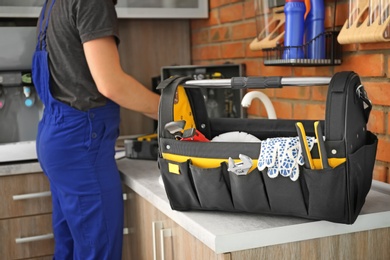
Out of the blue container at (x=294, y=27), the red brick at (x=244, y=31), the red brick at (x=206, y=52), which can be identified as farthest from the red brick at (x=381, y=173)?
the red brick at (x=206, y=52)

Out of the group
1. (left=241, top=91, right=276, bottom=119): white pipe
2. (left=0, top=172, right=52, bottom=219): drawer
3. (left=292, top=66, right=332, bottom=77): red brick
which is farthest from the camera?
(left=0, top=172, right=52, bottom=219): drawer

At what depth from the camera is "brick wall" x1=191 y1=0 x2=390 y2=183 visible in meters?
1.65

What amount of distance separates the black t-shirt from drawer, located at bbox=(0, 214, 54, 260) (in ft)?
2.00

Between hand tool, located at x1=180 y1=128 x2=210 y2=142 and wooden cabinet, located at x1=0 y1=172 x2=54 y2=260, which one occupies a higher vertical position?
hand tool, located at x1=180 y1=128 x2=210 y2=142

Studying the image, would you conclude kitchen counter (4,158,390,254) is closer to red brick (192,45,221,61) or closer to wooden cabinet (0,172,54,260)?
wooden cabinet (0,172,54,260)

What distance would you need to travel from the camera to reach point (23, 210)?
2.29m

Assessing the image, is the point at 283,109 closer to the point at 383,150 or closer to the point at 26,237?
the point at 383,150

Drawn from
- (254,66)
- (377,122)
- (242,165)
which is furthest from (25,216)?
(377,122)

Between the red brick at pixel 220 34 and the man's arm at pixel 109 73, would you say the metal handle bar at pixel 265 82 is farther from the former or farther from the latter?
the red brick at pixel 220 34

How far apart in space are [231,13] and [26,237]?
1.25 m

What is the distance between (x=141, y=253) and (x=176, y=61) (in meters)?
1.23

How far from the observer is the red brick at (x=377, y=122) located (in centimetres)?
166

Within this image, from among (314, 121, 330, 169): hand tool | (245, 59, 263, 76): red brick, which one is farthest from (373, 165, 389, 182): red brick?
(245, 59, 263, 76): red brick

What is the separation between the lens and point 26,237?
2.31m
